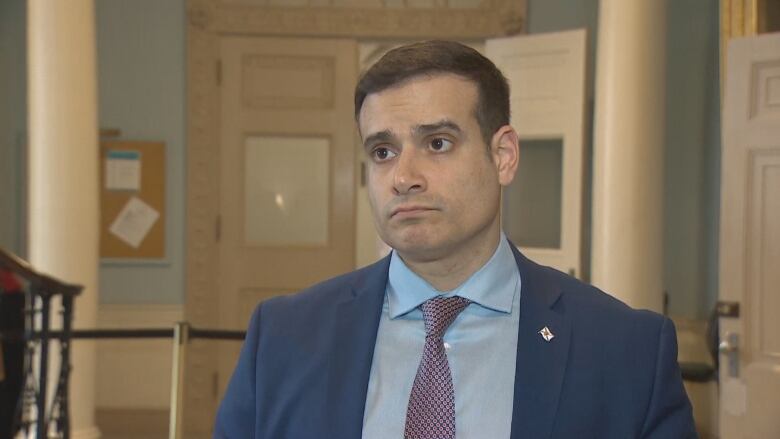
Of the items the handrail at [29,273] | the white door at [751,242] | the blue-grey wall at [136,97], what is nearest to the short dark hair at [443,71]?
the handrail at [29,273]

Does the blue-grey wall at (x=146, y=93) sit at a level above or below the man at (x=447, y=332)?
above

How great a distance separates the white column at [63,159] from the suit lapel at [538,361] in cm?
357

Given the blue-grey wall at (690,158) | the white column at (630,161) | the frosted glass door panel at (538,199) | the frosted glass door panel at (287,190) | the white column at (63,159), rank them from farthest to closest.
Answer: the frosted glass door panel at (287,190)
the frosted glass door panel at (538,199)
the blue-grey wall at (690,158)
the white column at (630,161)
the white column at (63,159)

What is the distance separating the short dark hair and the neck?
Result: 15 centimetres

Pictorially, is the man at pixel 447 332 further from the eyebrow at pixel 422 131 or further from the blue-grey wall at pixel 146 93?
the blue-grey wall at pixel 146 93

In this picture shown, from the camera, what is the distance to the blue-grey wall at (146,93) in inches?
251

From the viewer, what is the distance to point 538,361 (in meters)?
1.40

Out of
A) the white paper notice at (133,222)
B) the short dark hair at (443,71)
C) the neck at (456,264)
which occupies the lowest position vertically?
the white paper notice at (133,222)

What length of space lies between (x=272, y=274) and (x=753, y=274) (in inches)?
131

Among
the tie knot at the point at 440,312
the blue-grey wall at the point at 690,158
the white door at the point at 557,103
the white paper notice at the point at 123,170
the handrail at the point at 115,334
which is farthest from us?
the white paper notice at the point at 123,170

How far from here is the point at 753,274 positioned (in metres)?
4.09

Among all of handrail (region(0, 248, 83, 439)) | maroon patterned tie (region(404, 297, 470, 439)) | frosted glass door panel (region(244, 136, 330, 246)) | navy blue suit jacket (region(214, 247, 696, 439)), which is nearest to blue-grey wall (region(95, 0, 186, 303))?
frosted glass door panel (region(244, 136, 330, 246))

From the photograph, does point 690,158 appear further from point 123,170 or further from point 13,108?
point 13,108

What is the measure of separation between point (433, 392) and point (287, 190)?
17.0ft
